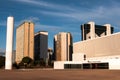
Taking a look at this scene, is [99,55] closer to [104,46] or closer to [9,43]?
[104,46]

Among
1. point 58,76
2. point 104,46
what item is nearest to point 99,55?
point 104,46

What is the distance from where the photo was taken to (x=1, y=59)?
179375 mm

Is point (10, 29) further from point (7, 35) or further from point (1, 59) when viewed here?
point (1, 59)

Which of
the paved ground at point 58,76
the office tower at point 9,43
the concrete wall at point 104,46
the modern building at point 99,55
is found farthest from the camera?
the concrete wall at point 104,46

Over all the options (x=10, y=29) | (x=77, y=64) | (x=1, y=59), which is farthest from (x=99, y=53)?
(x=10, y=29)

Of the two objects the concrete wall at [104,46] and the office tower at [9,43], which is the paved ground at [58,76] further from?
the concrete wall at [104,46]

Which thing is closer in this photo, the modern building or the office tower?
the office tower

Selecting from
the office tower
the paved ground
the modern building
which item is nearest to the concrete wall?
the modern building

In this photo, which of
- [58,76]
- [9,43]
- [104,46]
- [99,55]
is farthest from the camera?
[99,55]

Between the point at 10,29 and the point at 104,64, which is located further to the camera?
the point at 104,64

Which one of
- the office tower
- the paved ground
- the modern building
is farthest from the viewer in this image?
the modern building

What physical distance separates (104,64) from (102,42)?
114 feet

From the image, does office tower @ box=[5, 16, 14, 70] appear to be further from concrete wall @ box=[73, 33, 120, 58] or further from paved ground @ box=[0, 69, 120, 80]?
concrete wall @ box=[73, 33, 120, 58]

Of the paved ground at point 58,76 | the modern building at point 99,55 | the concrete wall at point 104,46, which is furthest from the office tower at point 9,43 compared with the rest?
the concrete wall at point 104,46
